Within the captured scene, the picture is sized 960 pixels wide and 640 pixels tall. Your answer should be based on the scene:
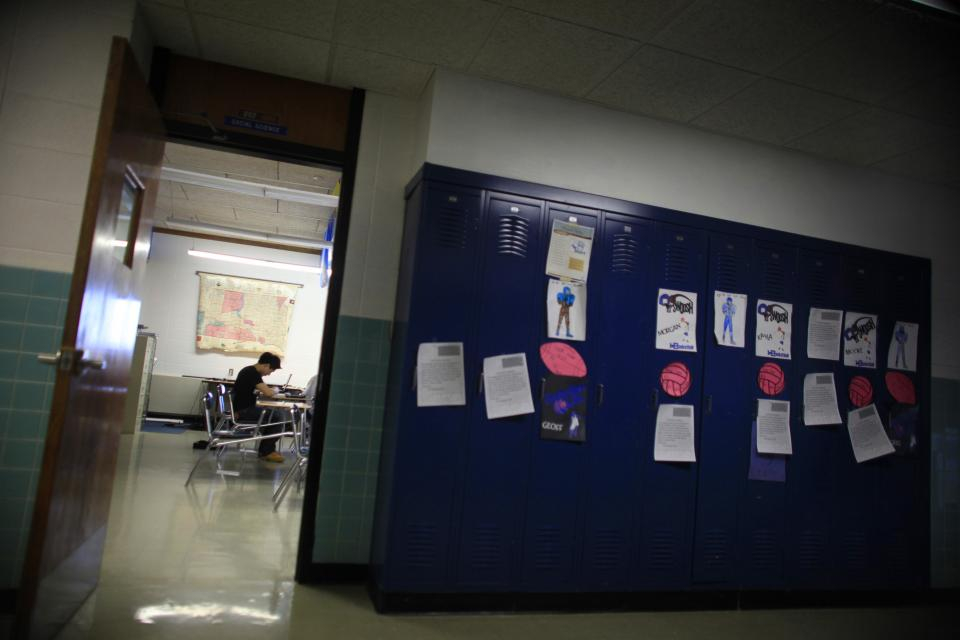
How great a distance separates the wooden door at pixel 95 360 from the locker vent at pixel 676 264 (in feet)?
8.93

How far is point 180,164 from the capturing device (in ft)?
20.0

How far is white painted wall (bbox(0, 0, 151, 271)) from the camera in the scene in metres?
2.65

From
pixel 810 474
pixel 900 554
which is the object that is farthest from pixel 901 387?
pixel 900 554

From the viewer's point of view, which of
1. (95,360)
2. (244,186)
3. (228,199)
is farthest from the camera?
(228,199)

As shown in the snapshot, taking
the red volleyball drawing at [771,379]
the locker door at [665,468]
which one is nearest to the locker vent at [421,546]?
the locker door at [665,468]

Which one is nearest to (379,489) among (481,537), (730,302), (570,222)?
(481,537)

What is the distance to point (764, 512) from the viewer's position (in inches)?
132

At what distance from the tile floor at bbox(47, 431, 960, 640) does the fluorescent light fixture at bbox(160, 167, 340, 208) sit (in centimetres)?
358

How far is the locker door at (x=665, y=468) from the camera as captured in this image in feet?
10.3

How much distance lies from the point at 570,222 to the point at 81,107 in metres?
2.48

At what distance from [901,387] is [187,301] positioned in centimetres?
1023

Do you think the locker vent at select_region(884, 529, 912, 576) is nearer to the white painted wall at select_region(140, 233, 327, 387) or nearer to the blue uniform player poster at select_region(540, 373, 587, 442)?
the blue uniform player poster at select_region(540, 373, 587, 442)

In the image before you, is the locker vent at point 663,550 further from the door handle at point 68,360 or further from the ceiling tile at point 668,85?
the door handle at point 68,360

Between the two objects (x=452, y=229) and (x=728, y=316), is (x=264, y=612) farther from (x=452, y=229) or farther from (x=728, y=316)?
(x=728, y=316)
